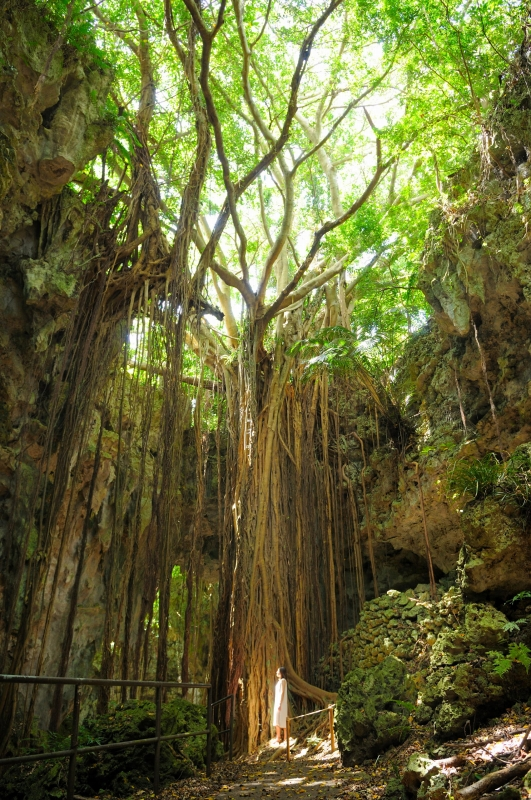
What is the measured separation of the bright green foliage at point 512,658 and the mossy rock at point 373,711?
35.1 inches

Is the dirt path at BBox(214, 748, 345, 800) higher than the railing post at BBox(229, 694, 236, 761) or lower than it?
lower

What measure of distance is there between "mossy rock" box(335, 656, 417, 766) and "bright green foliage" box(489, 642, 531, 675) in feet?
2.93

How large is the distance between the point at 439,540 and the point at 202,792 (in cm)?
495

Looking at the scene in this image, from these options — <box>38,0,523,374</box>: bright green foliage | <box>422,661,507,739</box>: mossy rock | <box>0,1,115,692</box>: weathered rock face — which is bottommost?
<box>422,661,507,739</box>: mossy rock

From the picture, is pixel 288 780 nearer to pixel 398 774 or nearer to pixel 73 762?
pixel 398 774

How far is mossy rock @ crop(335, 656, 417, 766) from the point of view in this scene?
12.4 feet

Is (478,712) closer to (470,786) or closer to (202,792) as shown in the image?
(470,786)

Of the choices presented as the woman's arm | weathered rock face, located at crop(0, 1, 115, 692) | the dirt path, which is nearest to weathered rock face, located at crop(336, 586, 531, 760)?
the dirt path

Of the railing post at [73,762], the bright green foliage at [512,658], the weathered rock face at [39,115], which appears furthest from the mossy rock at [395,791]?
the weathered rock face at [39,115]

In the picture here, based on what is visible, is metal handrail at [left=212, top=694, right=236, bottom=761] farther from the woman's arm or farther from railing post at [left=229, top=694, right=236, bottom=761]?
the woman's arm

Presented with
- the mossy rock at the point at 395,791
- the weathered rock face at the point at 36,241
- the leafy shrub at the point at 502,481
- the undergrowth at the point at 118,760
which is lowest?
the mossy rock at the point at 395,791

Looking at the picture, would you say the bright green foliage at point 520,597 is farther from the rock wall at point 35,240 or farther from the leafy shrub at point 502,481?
the rock wall at point 35,240

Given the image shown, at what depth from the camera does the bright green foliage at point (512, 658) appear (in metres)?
2.99

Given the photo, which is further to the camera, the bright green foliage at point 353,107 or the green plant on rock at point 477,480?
the bright green foliage at point 353,107
